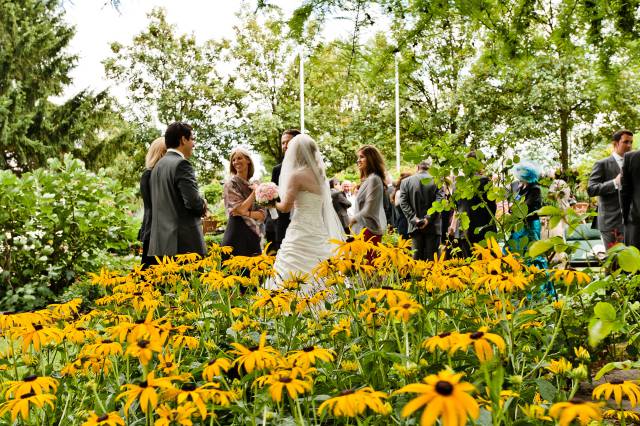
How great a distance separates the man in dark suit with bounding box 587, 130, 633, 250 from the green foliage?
5.32 metres

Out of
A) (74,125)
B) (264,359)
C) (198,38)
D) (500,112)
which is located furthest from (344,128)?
(264,359)

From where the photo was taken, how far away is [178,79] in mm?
26266

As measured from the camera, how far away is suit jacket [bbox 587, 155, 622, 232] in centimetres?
578

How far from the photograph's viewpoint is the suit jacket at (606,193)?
5781 mm

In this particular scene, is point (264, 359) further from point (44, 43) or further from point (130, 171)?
point (130, 171)

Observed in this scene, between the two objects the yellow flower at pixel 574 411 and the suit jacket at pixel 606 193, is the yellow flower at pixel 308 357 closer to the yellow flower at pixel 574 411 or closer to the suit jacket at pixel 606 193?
the yellow flower at pixel 574 411

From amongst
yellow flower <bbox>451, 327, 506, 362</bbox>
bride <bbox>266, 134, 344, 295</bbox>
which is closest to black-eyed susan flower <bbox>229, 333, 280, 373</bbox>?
yellow flower <bbox>451, 327, 506, 362</bbox>

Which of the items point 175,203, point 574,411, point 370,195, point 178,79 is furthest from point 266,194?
point 178,79

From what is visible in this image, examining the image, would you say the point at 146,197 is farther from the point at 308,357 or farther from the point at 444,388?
the point at 444,388

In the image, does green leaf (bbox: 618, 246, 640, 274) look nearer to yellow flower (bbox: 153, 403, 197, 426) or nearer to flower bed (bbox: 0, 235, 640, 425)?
flower bed (bbox: 0, 235, 640, 425)

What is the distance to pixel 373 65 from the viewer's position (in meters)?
2.28

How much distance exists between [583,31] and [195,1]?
4.93ft

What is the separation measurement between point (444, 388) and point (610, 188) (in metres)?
5.63

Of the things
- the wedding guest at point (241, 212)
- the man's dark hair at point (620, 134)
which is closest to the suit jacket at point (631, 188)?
the man's dark hair at point (620, 134)
